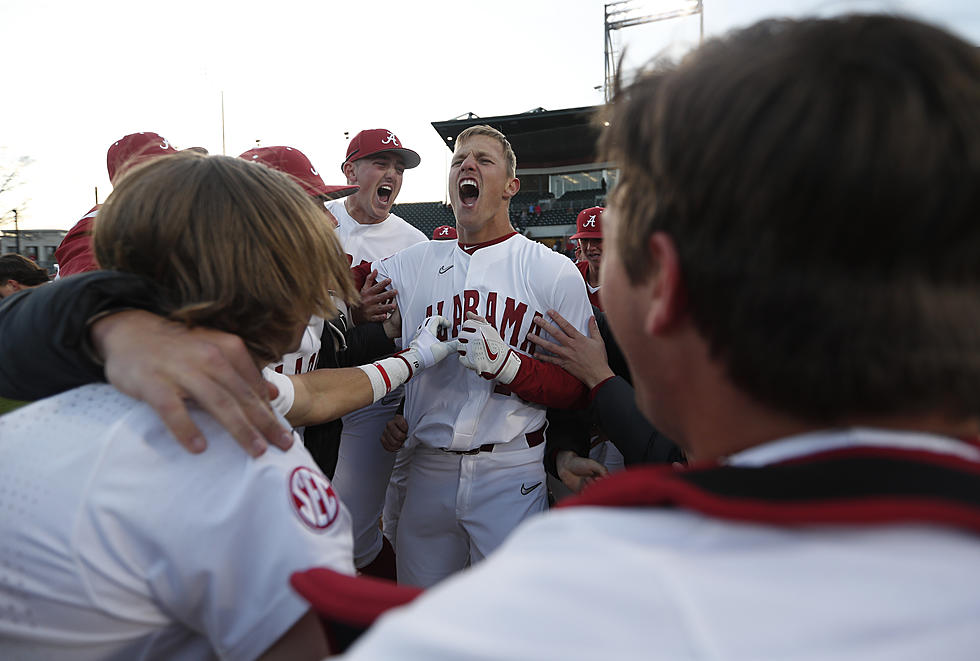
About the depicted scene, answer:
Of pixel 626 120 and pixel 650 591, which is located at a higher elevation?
pixel 626 120

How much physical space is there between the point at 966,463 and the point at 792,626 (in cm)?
22

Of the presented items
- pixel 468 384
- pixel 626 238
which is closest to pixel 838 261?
pixel 626 238

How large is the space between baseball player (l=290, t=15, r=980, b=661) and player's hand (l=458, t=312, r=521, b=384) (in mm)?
2057

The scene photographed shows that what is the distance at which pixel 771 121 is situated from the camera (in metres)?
0.56

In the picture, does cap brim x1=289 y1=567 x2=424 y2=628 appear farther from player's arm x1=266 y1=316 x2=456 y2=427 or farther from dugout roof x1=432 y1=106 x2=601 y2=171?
dugout roof x1=432 y1=106 x2=601 y2=171

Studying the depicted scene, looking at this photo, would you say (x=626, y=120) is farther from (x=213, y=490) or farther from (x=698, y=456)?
(x=213, y=490)

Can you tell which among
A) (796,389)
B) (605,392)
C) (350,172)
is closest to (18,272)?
(350,172)

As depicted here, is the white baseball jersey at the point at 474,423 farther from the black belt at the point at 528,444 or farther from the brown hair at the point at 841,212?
the brown hair at the point at 841,212

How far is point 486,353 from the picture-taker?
2.75 metres

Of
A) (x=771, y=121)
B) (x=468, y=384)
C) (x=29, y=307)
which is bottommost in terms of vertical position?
(x=468, y=384)

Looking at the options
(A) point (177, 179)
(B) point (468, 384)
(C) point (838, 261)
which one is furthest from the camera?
(B) point (468, 384)

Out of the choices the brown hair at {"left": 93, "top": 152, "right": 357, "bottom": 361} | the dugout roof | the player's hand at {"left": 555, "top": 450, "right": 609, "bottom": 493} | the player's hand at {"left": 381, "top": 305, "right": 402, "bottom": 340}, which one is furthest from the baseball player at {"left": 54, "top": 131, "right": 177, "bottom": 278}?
the dugout roof

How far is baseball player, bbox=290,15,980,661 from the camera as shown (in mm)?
456

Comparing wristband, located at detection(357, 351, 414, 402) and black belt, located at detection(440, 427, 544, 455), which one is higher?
wristband, located at detection(357, 351, 414, 402)
